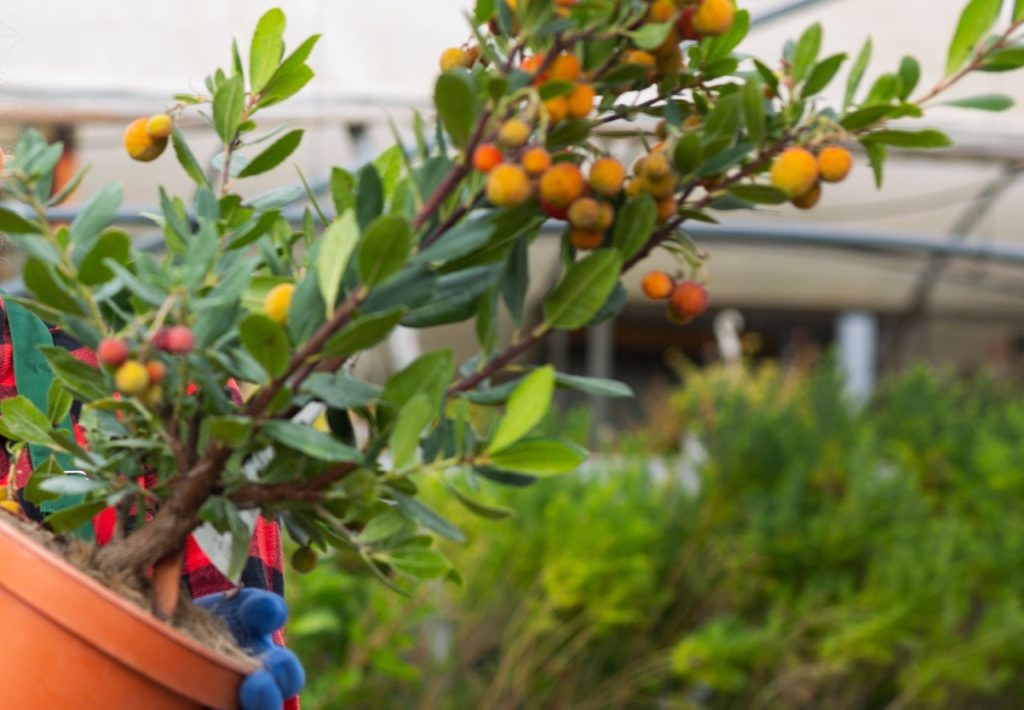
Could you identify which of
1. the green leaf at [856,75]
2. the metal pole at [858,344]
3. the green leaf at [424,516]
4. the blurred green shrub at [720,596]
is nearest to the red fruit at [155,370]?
the green leaf at [424,516]

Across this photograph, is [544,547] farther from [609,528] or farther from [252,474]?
[252,474]

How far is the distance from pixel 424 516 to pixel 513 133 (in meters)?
0.16

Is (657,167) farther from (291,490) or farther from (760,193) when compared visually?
(291,490)

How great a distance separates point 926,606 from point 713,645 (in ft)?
1.63

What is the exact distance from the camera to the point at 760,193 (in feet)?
1.89

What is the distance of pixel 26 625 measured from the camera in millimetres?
533

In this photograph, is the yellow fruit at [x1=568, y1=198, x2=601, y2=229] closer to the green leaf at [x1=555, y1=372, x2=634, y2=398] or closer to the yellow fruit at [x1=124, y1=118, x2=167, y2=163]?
the green leaf at [x1=555, y1=372, x2=634, y2=398]

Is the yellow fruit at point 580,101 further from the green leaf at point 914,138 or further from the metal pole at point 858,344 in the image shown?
the metal pole at point 858,344

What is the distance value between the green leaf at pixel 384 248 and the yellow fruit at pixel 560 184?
0.18ft

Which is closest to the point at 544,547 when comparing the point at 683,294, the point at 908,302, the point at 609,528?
the point at 609,528

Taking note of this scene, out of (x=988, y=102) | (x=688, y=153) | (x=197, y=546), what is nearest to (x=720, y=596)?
(x=197, y=546)

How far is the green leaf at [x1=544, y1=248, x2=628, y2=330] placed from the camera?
542 millimetres

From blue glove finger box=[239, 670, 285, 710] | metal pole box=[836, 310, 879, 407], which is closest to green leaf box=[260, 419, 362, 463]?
blue glove finger box=[239, 670, 285, 710]

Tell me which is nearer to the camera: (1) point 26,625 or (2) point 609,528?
(1) point 26,625
